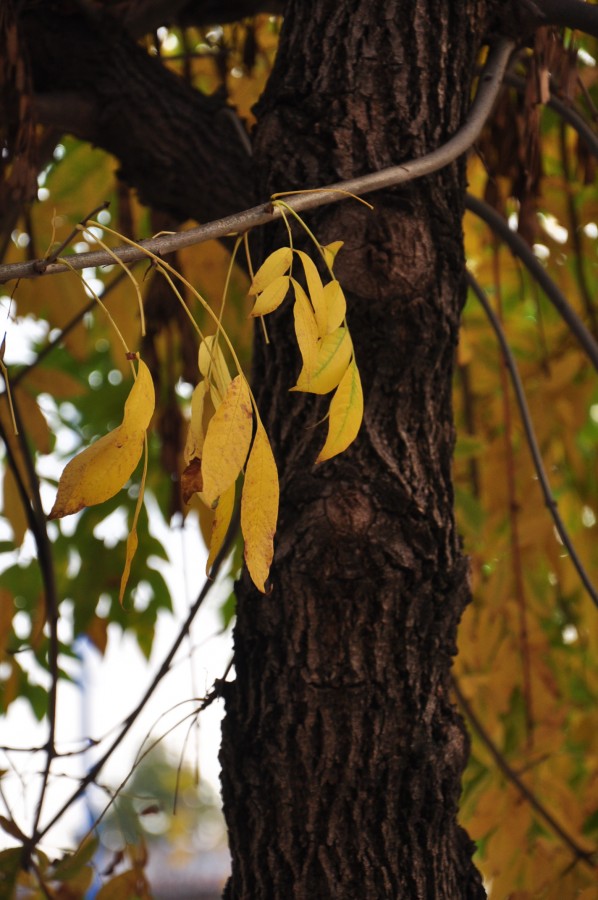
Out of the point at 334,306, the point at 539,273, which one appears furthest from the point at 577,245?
the point at 334,306

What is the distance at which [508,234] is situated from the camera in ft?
3.59

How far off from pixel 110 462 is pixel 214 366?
99mm

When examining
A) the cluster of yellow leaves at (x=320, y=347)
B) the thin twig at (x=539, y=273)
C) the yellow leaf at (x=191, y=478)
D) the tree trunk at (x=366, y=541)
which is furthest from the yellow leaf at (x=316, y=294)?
the thin twig at (x=539, y=273)

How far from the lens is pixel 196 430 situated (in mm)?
542

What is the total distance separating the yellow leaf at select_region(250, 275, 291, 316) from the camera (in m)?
0.54

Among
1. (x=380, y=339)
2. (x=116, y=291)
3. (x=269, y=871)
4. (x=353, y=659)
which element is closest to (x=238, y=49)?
(x=116, y=291)

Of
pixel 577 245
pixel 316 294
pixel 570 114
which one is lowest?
pixel 316 294

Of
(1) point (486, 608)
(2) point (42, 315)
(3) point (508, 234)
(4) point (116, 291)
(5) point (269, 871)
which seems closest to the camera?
(5) point (269, 871)

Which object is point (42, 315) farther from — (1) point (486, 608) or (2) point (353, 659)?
(2) point (353, 659)

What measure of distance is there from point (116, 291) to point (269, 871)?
44.0 inches

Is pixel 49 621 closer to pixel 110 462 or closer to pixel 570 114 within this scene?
pixel 110 462

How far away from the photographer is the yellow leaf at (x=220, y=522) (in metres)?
0.51

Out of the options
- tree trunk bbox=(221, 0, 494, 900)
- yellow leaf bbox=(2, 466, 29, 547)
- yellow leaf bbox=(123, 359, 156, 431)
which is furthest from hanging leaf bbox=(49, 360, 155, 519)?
yellow leaf bbox=(2, 466, 29, 547)

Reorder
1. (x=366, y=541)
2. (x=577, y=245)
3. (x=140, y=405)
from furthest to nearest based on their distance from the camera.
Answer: (x=577, y=245)
(x=366, y=541)
(x=140, y=405)
